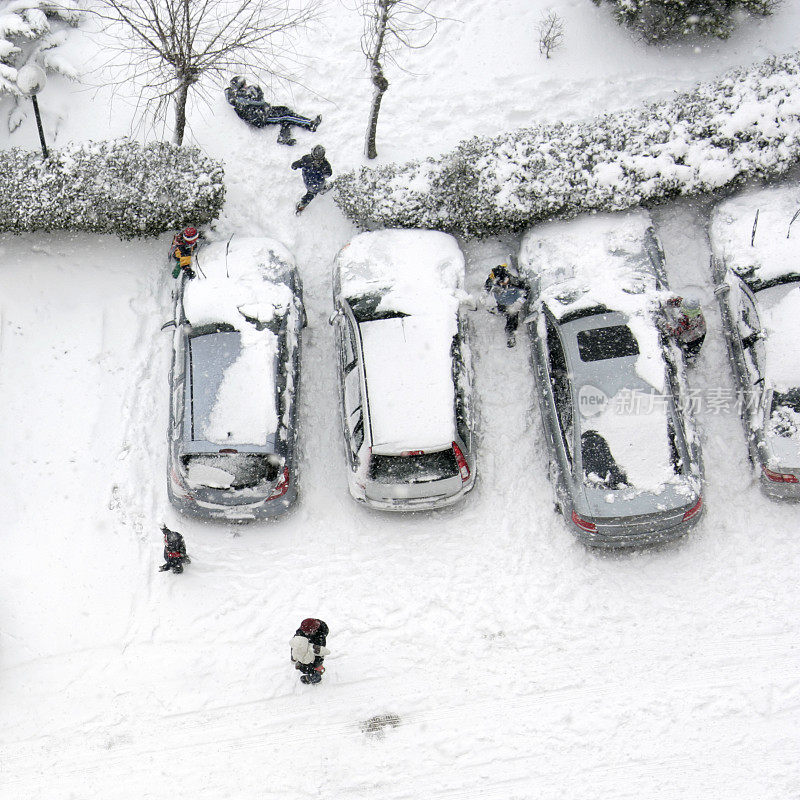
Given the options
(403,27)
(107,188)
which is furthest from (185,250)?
(403,27)

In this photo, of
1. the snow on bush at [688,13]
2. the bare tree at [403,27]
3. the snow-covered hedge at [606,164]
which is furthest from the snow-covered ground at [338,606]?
the snow on bush at [688,13]

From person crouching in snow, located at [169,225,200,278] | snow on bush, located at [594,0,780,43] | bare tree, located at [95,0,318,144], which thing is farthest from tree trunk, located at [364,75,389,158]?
snow on bush, located at [594,0,780,43]

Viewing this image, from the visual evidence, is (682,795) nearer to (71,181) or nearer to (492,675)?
(492,675)

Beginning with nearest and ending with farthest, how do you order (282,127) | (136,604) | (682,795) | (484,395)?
(682,795) → (136,604) → (484,395) → (282,127)

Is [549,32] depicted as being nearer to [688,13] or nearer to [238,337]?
[688,13]

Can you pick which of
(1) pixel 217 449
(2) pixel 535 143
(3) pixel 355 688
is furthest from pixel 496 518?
(2) pixel 535 143
